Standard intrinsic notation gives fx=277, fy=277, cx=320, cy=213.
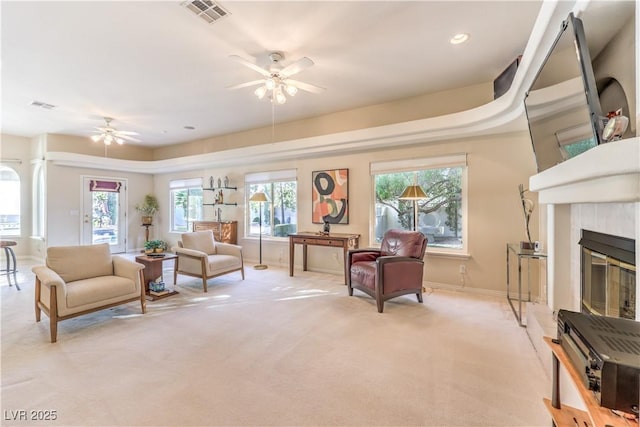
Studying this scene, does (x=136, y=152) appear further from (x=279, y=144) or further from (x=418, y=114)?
(x=418, y=114)

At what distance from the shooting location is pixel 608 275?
1.89 meters

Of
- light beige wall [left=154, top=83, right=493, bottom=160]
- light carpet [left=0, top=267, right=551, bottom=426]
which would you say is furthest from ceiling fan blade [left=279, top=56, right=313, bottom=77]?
light carpet [left=0, top=267, right=551, bottom=426]

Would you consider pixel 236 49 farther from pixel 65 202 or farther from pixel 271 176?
pixel 65 202

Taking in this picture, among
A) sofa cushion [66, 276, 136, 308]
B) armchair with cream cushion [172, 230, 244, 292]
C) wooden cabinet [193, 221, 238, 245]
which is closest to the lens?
sofa cushion [66, 276, 136, 308]

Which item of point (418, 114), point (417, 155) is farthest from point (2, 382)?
point (418, 114)

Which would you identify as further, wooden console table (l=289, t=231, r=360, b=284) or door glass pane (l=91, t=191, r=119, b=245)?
door glass pane (l=91, t=191, r=119, b=245)

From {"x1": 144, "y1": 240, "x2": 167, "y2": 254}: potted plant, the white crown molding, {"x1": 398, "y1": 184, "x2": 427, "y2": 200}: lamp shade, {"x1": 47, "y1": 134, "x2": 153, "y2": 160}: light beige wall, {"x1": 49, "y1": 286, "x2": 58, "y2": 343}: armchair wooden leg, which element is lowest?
{"x1": 49, "y1": 286, "x2": 58, "y2": 343}: armchair wooden leg

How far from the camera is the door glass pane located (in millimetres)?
7375

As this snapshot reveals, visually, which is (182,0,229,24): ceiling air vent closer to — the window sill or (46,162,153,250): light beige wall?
the window sill

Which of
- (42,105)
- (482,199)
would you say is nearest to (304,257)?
(482,199)

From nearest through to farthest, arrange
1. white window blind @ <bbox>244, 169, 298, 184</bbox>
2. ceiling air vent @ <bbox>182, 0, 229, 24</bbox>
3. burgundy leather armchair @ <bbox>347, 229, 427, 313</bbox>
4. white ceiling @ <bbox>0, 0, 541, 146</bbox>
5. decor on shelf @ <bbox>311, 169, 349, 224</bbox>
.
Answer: ceiling air vent @ <bbox>182, 0, 229, 24</bbox>, white ceiling @ <bbox>0, 0, 541, 146</bbox>, burgundy leather armchair @ <bbox>347, 229, 427, 313</bbox>, decor on shelf @ <bbox>311, 169, 349, 224</bbox>, white window blind @ <bbox>244, 169, 298, 184</bbox>

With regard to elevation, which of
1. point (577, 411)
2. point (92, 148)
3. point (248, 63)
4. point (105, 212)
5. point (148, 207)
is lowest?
point (577, 411)

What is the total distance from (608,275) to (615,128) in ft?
3.64

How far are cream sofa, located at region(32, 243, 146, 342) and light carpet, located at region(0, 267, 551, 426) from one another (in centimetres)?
23
